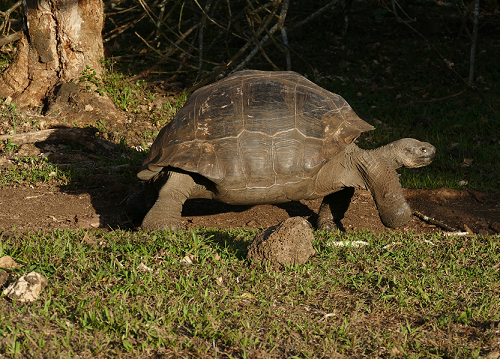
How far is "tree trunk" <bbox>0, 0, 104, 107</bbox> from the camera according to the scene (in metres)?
8.19

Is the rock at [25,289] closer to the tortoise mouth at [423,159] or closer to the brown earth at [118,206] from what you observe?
the brown earth at [118,206]

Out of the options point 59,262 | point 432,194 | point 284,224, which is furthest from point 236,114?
point 432,194

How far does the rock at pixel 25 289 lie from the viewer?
10.3 ft

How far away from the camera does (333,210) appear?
5953 millimetres

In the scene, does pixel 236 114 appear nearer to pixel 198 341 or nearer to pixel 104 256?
pixel 104 256

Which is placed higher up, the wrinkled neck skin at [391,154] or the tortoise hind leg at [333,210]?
the wrinkled neck skin at [391,154]

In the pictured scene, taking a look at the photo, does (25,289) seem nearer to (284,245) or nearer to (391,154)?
(284,245)

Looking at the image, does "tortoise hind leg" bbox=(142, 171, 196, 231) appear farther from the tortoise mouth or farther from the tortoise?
the tortoise mouth

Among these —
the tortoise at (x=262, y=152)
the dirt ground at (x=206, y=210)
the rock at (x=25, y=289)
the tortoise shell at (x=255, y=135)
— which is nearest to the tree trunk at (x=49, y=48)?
the dirt ground at (x=206, y=210)

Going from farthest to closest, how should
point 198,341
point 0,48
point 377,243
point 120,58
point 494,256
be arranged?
1. point 120,58
2. point 0,48
3. point 377,243
4. point 494,256
5. point 198,341

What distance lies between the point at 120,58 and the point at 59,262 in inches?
300

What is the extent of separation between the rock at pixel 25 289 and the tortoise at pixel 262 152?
66.1 inches

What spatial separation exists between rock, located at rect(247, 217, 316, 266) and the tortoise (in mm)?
1036

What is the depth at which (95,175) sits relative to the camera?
6.73 m
